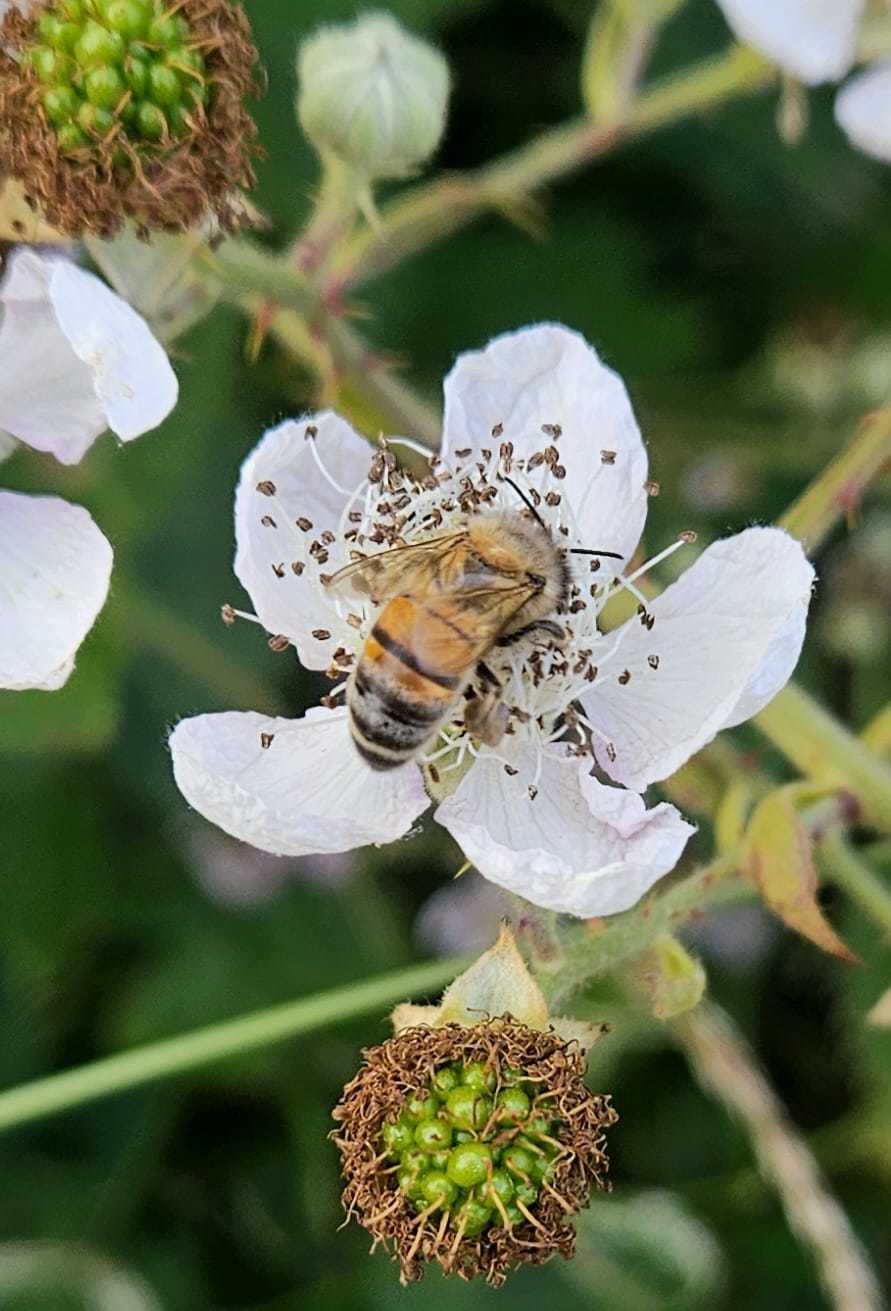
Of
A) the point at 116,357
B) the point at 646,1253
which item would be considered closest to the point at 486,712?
the point at 116,357

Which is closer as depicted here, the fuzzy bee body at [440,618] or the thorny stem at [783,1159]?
the fuzzy bee body at [440,618]

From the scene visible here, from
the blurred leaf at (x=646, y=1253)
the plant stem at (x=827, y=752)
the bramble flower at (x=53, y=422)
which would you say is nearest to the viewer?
the bramble flower at (x=53, y=422)

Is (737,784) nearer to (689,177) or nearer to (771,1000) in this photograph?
(771,1000)

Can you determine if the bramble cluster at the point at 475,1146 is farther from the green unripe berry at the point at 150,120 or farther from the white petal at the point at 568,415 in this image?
the green unripe berry at the point at 150,120

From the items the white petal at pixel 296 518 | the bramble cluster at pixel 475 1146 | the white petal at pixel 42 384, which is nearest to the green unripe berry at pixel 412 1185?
the bramble cluster at pixel 475 1146

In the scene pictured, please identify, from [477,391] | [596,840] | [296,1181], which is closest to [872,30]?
[477,391]

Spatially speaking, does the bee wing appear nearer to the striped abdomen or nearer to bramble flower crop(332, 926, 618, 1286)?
the striped abdomen

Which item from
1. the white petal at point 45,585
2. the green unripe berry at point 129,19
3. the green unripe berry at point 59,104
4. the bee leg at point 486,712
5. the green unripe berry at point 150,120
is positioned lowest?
the white petal at point 45,585

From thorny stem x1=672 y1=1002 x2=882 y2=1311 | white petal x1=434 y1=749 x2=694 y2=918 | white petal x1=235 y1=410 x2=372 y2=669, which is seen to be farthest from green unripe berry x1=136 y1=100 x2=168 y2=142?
thorny stem x1=672 y1=1002 x2=882 y2=1311
